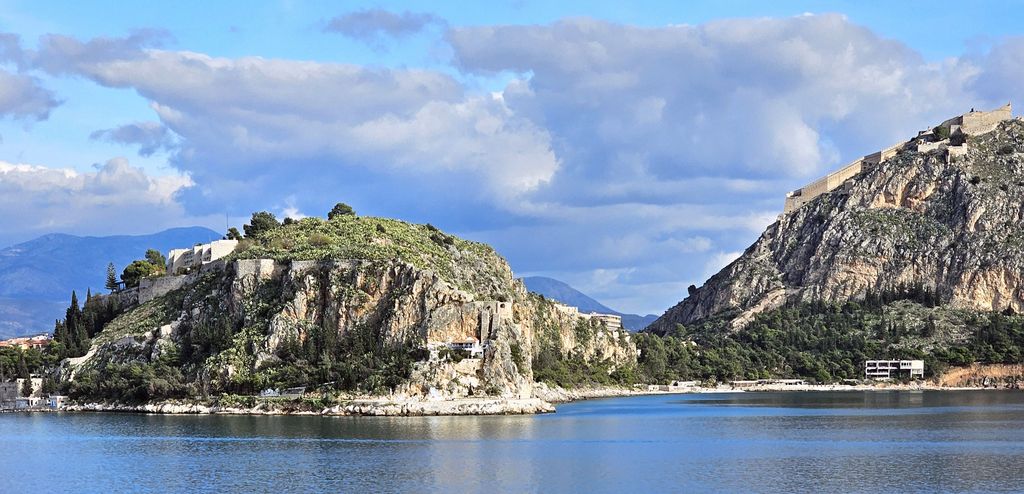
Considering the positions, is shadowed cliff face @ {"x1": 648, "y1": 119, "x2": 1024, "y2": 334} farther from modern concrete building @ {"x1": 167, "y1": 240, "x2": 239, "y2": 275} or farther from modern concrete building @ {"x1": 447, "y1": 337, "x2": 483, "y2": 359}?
modern concrete building @ {"x1": 447, "y1": 337, "x2": 483, "y2": 359}

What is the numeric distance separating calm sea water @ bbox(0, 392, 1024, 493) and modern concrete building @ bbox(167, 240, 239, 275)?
27167 millimetres

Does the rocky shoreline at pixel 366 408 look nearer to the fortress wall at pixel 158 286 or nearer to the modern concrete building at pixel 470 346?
the modern concrete building at pixel 470 346

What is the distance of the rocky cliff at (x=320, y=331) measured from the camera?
9719cm

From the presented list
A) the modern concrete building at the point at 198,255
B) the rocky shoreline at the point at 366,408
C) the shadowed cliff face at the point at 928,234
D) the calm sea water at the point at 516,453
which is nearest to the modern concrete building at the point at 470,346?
the rocky shoreline at the point at 366,408

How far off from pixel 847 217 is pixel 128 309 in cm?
Answer: 11422

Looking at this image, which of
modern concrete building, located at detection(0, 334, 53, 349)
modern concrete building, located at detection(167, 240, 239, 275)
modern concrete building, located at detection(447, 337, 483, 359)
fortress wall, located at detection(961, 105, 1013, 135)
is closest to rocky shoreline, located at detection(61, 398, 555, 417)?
modern concrete building, located at detection(447, 337, 483, 359)

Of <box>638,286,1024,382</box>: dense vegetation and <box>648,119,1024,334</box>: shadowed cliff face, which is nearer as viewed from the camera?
<box>638,286,1024,382</box>: dense vegetation

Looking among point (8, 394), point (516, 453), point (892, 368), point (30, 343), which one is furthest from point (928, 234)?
point (516, 453)

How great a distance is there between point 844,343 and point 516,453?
120102 mm

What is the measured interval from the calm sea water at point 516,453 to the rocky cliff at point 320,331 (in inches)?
195

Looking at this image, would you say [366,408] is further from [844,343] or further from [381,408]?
[844,343]

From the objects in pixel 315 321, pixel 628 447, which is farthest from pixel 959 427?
pixel 315 321

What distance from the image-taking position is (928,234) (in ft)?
614

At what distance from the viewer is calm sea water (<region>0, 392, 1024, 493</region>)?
56.0 m
